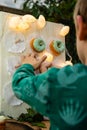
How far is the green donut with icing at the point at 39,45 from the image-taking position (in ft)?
8.42

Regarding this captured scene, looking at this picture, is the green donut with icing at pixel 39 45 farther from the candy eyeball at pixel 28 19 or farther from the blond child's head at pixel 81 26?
the blond child's head at pixel 81 26

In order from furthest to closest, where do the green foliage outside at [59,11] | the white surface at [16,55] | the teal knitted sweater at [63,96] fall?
the green foliage outside at [59,11]
the white surface at [16,55]
the teal knitted sweater at [63,96]

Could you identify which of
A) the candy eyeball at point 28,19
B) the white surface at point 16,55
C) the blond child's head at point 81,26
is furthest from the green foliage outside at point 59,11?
the blond child's head at point 81,26

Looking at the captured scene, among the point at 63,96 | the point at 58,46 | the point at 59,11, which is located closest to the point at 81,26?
the point at 63,96

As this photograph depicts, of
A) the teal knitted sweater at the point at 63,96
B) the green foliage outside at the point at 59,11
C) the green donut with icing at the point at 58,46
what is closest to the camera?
the teal knitted sweater at the point at 63,96

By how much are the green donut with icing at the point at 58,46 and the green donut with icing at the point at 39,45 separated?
124 millimetres

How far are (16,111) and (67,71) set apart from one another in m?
1.90

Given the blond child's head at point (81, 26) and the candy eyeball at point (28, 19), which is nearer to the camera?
the blond child's head at point (81, 26)

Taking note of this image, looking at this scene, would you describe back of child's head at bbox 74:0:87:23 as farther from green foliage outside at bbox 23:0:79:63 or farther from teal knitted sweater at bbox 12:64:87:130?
green foliage outside at bbox 23:0:79:63

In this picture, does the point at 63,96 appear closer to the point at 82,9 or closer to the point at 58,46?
the point at 82,9

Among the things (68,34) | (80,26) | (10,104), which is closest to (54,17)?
(68,34)

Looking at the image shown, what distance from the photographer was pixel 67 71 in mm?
674

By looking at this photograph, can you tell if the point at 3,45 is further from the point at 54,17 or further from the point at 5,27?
the point at 54,17

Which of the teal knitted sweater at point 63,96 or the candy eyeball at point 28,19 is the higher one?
the candy eyeball at point 28,19
